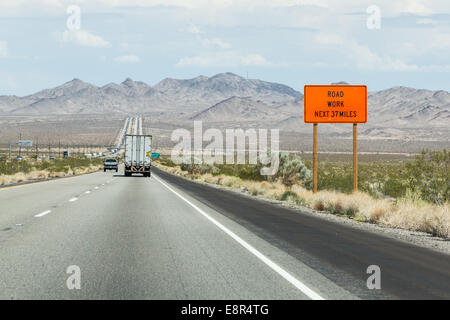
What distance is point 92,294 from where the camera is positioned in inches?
253

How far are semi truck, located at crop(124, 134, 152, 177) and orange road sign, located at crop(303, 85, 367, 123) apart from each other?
21426 millimetres

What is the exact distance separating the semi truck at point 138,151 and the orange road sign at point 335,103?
2143cm

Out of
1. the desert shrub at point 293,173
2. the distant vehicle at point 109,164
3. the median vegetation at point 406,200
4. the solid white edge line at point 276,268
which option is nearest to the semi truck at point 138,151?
the desert shrub at point 293,173

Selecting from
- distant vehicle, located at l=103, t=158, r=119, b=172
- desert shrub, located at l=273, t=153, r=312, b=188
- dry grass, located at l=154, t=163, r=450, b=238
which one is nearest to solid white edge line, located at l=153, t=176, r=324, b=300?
dry grass, located at l=154, t=163, r=450, b=238

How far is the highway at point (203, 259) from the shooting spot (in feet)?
22.0

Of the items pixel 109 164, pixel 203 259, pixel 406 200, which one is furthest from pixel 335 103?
pixel 109 164

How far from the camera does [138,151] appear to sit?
44.7m

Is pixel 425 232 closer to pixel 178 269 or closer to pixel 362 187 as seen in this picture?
pixel 178 269

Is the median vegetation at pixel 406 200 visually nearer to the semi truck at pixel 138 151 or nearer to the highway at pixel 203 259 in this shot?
the highway at pixel 203 259

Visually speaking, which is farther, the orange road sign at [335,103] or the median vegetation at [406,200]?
the orange road sign at [335,103]

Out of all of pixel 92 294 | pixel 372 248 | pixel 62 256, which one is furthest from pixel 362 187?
pixel 92 294

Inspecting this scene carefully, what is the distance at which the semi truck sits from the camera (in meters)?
44.8

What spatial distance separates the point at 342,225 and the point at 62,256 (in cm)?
806

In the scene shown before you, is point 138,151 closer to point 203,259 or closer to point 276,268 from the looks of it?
point 203,259
